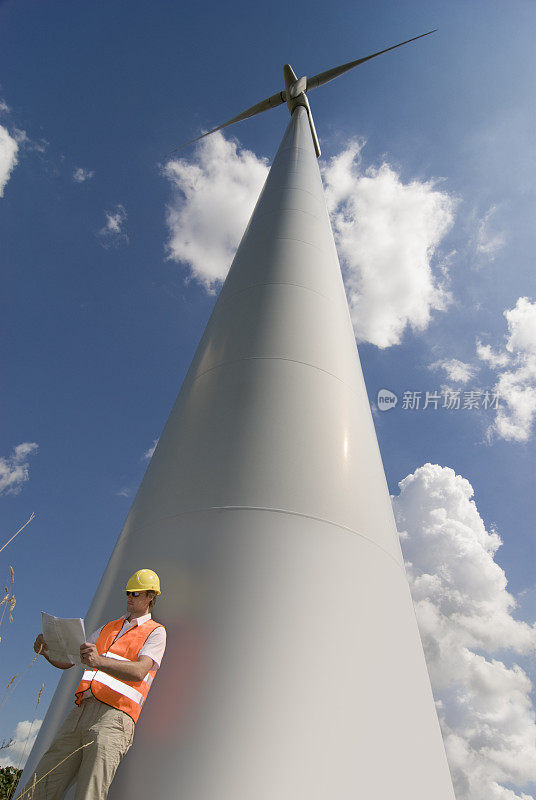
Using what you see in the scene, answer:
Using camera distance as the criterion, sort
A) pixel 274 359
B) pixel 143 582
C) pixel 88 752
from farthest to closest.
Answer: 1. pixel 274 359
2. pixel 143 582
3. pixel 88 752

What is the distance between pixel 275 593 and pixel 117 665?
1.07 m

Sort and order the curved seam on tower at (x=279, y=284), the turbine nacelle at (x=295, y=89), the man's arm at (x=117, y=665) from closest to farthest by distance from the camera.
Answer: the man's arm at (x=117, y=665) < the curved seam on tower at (x=279, y=284) < the turbine nacelle at (x=295, y=89)

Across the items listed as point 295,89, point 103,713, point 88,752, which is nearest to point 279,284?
point 103,713

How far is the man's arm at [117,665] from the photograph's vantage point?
3066 millimetres

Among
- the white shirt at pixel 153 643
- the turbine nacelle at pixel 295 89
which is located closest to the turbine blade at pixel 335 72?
the turbine nacelle at pixel 295 89

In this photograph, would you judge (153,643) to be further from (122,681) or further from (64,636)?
(64,636)

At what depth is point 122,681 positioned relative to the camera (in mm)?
3186

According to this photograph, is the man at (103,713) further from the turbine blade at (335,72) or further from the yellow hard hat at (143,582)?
the turbine blade at (335,72)

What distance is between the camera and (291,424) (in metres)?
4.42

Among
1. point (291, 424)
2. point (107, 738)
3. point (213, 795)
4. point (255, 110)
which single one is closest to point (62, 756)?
point (107, 738)

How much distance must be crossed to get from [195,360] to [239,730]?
4047mm

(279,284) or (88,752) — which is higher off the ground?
(279,284)

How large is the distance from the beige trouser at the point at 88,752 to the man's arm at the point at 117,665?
0.85 ft

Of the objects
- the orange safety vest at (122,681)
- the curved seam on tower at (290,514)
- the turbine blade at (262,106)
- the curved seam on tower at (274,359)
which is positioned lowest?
the orange safety vest at (122,681)
